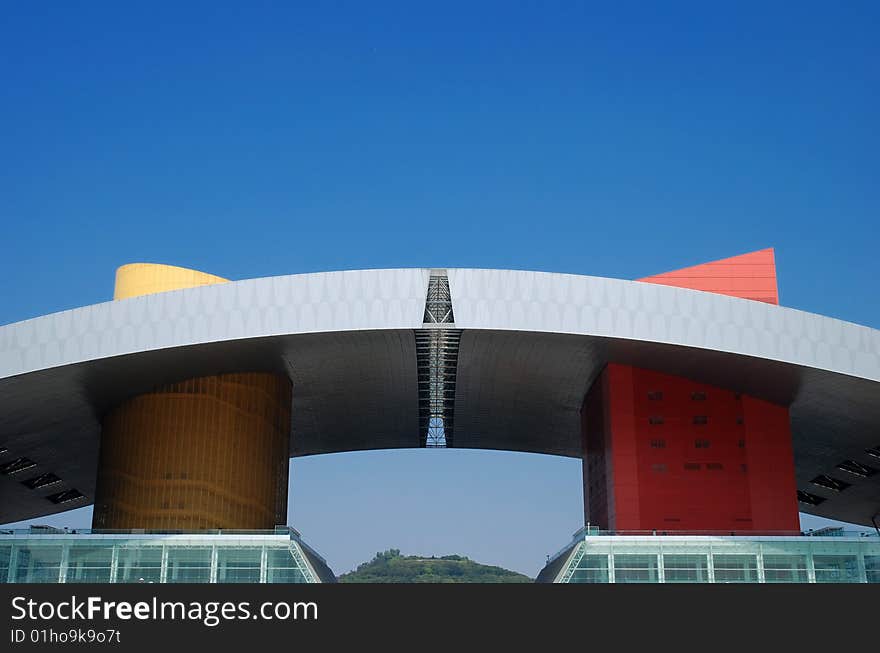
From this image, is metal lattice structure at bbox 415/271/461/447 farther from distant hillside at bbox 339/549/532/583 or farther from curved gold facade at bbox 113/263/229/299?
distant hillside at bbox 339/549/532/583

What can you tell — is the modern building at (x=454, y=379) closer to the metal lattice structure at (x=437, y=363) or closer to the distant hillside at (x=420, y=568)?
the metal lattice structure at (x=437, y=363)

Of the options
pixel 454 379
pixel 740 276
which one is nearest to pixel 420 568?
pixel 454 379

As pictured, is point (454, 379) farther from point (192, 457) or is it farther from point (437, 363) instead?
point (192, 457)

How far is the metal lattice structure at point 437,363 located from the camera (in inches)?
1264

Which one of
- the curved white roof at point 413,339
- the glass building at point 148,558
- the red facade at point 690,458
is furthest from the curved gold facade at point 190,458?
the red facade at point 690,458

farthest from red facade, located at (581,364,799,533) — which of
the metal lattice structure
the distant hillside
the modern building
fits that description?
the distant hillside

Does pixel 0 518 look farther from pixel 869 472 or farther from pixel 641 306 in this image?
pixel 869 472

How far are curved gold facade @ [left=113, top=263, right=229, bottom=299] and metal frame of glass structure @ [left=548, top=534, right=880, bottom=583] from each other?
63.7 ft

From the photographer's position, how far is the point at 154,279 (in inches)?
1607

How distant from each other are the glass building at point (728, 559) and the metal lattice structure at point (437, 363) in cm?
833

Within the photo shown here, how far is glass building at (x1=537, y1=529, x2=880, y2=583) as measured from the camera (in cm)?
3066
